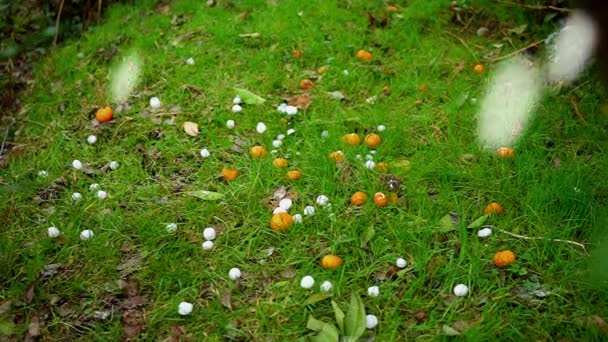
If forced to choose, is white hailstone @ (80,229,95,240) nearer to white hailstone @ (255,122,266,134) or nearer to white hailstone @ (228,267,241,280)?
white hailstone @ (228,267,241,280)

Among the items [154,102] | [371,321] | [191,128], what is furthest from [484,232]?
[154,102]

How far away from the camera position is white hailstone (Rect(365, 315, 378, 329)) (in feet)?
8.18

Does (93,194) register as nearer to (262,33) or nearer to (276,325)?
(276,325)

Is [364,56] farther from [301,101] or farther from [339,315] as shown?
[339,315]

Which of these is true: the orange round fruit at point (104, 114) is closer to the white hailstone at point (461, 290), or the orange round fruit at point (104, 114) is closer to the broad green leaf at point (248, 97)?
the broad green leaf at point (248, 97)

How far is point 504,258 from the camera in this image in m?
2.67

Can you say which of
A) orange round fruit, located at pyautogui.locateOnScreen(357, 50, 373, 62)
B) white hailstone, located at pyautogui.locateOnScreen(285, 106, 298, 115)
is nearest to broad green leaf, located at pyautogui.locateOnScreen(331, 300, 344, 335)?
white hailstone, located at pyautogui.locateOnScreen(285, 106, 298, 115)

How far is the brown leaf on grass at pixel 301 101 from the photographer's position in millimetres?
3930

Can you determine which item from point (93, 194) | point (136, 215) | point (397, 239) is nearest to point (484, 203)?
point (397, 239)

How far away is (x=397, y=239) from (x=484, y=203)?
0.61 m

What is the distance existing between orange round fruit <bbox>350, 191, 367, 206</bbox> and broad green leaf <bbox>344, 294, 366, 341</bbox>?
0.68 m

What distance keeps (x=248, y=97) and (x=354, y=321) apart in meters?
2.15

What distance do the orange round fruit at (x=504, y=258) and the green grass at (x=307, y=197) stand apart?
0.04 metres

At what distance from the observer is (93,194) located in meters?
3.37
